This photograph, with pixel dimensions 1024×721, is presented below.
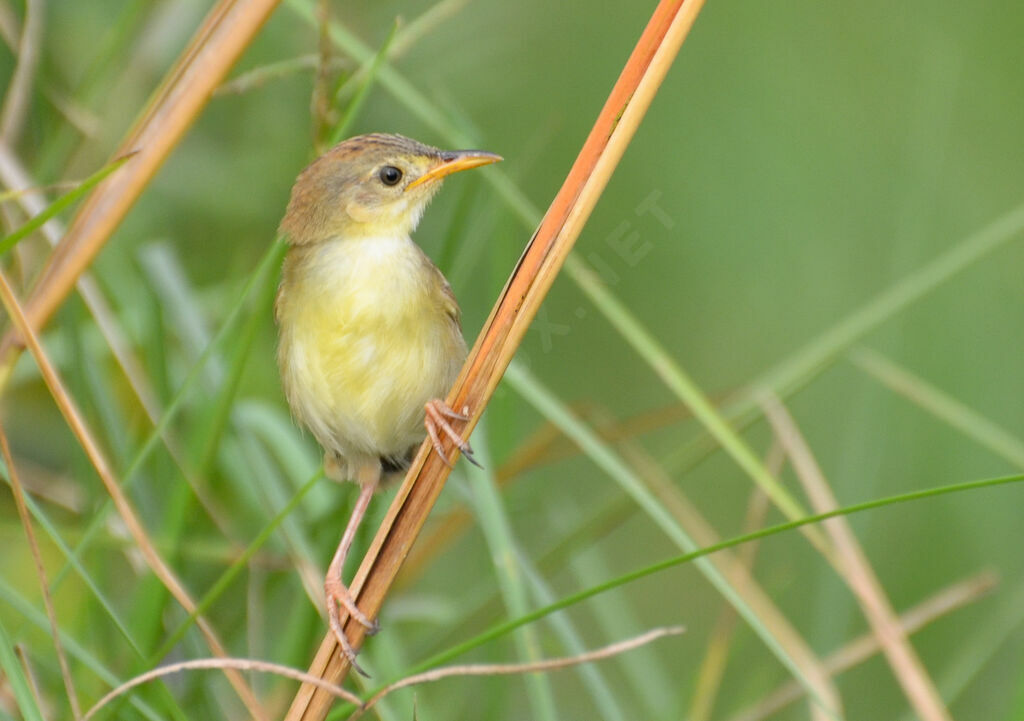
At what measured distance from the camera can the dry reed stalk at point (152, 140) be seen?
89.4 inches

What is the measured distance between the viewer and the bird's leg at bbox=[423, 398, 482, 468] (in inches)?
84.1

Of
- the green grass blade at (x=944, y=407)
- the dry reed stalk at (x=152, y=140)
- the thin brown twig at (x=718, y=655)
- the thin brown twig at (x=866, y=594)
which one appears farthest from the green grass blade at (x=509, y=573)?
the green grass blade at (x=944, y=407)

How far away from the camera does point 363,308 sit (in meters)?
2.77

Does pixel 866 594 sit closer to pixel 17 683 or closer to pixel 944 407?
pixel 944 407

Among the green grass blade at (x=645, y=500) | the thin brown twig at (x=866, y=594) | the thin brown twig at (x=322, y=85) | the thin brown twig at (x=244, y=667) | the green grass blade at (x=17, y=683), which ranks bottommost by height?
the thin brown twig at (x=866, y=594)

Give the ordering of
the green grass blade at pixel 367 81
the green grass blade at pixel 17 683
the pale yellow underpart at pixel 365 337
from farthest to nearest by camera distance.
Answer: the pale yellow underpart at pixel 365 337
the green grass blade at pixel 367 81
the green grass blade at pixel 17 683

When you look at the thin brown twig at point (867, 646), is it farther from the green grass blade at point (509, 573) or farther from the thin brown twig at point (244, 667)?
the thin brown twig at point (244, 667)

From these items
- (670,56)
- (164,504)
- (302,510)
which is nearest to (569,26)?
(302,510)

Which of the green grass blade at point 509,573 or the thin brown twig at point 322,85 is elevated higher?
the thin brown twig at point 322,85

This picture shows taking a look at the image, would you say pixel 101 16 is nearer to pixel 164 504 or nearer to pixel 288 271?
pixel 288 271

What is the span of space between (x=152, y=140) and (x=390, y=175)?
69cm

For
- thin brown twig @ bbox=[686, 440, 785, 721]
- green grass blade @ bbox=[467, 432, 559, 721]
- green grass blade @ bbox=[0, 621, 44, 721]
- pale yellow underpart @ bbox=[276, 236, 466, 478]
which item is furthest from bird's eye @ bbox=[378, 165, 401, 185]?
green grass blade @ bbox=[0, 621, 44, 721]

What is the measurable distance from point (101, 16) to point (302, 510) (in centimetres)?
172

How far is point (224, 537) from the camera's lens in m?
3.15
